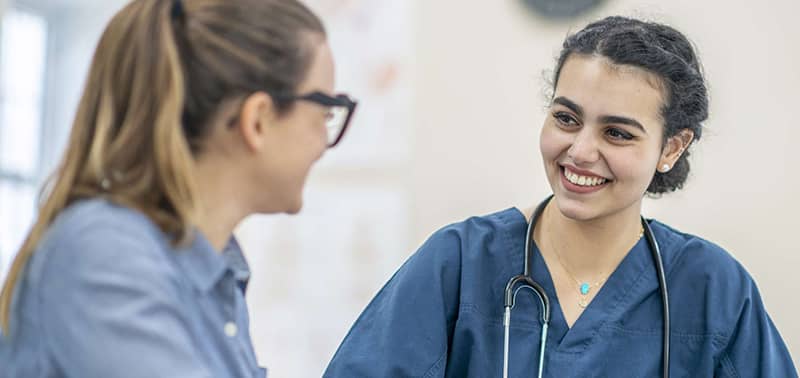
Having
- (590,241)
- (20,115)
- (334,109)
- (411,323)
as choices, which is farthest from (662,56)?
(20,115)

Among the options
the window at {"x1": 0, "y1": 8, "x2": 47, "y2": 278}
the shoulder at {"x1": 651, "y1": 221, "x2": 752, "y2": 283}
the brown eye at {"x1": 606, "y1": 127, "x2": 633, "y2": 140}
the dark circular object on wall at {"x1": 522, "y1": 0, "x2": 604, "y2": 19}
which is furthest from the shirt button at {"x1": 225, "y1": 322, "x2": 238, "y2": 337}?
the window at {"x1": 0, "y1": 8, "x2": 47, "y2": 278}

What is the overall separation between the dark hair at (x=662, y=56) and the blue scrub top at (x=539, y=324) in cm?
23

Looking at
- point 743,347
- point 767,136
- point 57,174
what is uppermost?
point 767,136

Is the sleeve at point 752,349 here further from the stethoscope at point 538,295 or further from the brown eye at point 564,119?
the brown eye at point 564,119

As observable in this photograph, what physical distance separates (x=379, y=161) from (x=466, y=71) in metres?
0.36

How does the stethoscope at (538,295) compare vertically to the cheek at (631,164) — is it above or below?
below

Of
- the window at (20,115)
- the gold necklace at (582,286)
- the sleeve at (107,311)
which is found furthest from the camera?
the window at (20,115)

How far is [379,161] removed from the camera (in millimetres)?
2656

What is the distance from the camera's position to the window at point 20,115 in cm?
322

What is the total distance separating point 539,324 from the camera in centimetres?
160

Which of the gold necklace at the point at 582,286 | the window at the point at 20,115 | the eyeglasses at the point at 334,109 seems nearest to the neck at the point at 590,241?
the gold necklace at the point at 582,286

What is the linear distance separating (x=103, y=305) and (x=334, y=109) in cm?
32

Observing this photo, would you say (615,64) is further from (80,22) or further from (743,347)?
(80,22)

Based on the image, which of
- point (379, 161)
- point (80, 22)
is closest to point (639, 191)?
point (379, 161)
